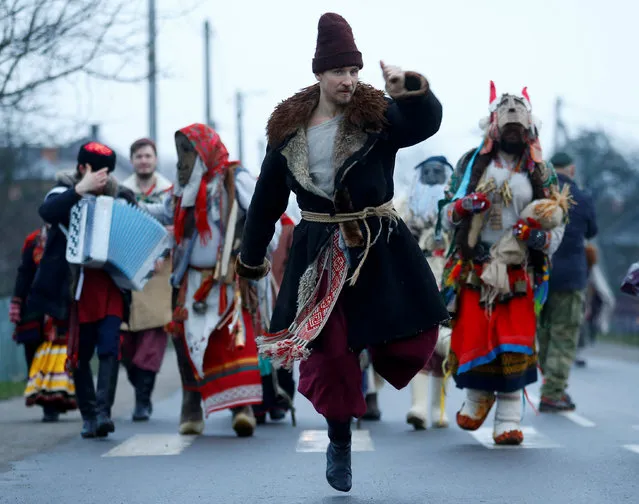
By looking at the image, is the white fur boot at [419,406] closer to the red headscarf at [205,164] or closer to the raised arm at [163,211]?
the red headscarf at [205,164]

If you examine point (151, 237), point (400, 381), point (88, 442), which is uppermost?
point (151, 237)

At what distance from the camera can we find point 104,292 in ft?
32.1

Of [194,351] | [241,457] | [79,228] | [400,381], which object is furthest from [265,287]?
[400,381]

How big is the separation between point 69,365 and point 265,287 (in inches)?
62.7

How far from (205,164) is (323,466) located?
116 inches

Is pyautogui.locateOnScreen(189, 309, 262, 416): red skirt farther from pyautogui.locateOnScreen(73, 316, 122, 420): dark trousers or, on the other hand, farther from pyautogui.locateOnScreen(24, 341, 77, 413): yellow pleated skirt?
pyautogui.locateOnScreen(24, 341, 77, 413): yellow pleated skirt

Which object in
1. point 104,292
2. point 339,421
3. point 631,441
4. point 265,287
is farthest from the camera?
point 265,287

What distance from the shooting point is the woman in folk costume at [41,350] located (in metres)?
11.4

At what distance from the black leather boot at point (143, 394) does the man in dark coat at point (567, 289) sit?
3280 mm

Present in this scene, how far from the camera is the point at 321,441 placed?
9.45 metres

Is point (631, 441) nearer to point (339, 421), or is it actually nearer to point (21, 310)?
point (339, 421)

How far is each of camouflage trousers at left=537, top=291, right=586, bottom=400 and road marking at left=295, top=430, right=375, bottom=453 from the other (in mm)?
2659

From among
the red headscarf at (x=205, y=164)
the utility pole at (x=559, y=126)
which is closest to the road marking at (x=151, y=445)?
the red headscarf at (x=205, y=164)

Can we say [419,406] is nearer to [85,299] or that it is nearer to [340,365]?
→ [85,299]
